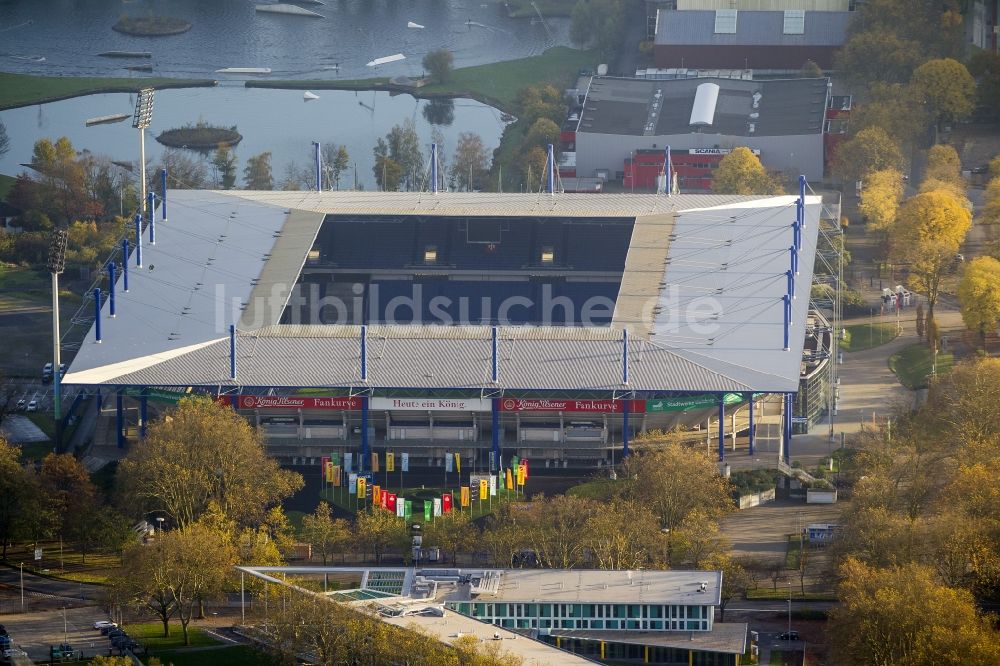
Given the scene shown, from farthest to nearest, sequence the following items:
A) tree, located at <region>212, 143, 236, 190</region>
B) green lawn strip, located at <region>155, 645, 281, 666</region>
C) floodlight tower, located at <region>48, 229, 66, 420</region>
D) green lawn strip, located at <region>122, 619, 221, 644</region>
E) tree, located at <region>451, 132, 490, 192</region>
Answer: tree, located at <region>212, 143, 236, 190</region> < tree, located at <region>451, 132, 490, 192</region> < floodlight tower, located at <region>48, 229, 66, 420</region> < green lawn strip, located at <region>122, 619, 221, 644</region> < green lawn strip, located at <region>155, 645, 281, 666</region>

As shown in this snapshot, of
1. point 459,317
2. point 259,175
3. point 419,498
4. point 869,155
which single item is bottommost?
point 419,498

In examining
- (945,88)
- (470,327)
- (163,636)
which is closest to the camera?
(163,636)

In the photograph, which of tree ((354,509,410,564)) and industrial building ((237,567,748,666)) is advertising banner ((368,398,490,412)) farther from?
industrial building ((237,567,748,666))

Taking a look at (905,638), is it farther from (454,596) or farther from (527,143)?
(527,143)

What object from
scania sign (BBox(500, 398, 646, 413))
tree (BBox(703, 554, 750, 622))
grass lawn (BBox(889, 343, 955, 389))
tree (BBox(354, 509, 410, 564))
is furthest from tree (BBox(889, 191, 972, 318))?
tree (BBox(354, 509, 410, 564))

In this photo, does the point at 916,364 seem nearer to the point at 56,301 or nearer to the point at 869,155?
the point at 869,155

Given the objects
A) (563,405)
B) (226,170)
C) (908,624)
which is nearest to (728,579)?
(908,624)
